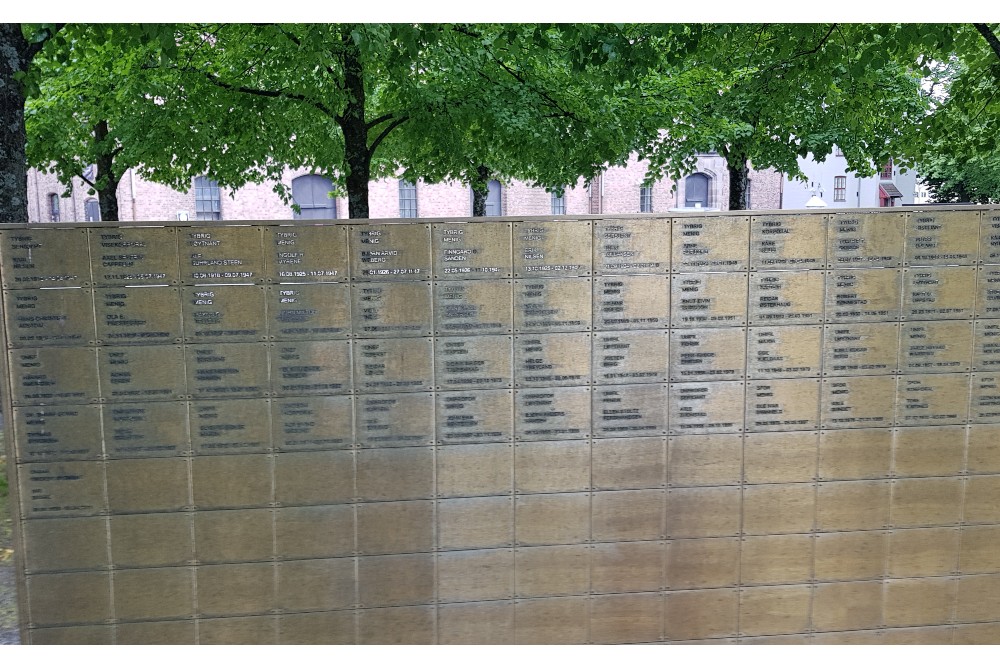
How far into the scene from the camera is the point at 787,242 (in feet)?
17.5

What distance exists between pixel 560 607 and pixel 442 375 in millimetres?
1728

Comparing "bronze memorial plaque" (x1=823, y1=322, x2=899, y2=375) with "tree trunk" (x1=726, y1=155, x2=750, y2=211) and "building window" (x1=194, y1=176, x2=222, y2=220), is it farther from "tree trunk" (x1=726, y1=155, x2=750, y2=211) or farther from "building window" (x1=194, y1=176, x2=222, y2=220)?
"building window" (x1=194, y1=176, x2=222, y2=220)

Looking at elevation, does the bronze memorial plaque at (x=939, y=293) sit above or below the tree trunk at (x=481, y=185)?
below

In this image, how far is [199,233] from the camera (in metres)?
5.00

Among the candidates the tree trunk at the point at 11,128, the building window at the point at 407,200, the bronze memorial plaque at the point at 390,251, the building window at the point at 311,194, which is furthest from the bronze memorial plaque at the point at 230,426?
the building window at the point at 407,200

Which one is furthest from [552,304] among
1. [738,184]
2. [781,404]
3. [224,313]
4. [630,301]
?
[738,184]

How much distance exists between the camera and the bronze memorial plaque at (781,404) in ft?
17.9

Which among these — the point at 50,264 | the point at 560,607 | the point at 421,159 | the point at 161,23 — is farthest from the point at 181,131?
the point at 560,607

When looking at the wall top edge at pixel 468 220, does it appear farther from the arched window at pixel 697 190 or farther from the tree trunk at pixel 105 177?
the arched window at pixel 697 190

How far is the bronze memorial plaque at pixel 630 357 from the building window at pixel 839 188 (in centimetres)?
4658

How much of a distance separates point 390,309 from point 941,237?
359 cm

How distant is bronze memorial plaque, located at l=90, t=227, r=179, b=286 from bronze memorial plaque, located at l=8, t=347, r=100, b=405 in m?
0.48

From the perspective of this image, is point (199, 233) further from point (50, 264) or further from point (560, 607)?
point (560, 607)

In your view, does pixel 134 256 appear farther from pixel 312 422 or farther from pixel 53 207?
pixel 53 207
